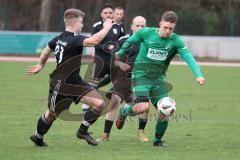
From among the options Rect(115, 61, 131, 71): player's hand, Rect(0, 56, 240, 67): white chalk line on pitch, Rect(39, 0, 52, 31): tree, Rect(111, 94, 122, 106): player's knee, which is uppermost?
Rect(115, 61, 131, 71): player's hand

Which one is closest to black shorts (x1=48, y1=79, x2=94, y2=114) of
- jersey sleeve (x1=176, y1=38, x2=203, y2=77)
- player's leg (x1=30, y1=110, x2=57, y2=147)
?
player's leg (x1=30, y1=110, x2=57, y2=147)

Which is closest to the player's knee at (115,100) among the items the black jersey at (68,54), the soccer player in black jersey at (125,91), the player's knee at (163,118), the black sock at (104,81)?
the soccer player in black jersey at (125,91)

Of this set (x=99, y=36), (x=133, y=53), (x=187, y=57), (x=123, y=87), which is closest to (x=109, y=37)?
(x=133, y=53)

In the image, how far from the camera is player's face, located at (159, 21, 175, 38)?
375 inches

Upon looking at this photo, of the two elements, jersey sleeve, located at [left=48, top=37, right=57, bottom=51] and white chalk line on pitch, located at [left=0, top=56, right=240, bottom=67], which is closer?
jersey sleeve, located at [left=48, top=37, right=57, bottom=51]

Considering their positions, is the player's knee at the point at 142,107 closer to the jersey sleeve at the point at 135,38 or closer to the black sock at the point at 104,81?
the jersey sleeve at the point at 135,38

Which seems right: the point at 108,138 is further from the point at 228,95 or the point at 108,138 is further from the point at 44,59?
the point at 228,95

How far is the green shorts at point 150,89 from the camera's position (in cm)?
985

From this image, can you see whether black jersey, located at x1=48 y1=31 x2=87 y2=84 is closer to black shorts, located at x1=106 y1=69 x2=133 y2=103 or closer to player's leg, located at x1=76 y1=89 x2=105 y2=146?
player's leg, located at x1=76 y1=89 x2=105 y2=146

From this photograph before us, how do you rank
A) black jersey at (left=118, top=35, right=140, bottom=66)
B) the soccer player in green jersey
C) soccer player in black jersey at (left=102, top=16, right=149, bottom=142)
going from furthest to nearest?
1. black jersey at (left=118, top=35, right=140, bottom=66)
2. soccer player in black jersey at (left=102, top=16, right=149, bottom=142)
3. the soccer player in green jersey

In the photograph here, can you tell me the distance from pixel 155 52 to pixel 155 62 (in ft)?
0.52

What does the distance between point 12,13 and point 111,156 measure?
30.8m

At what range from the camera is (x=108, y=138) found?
1035cm

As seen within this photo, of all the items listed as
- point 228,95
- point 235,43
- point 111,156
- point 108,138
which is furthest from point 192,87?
point 235,43
